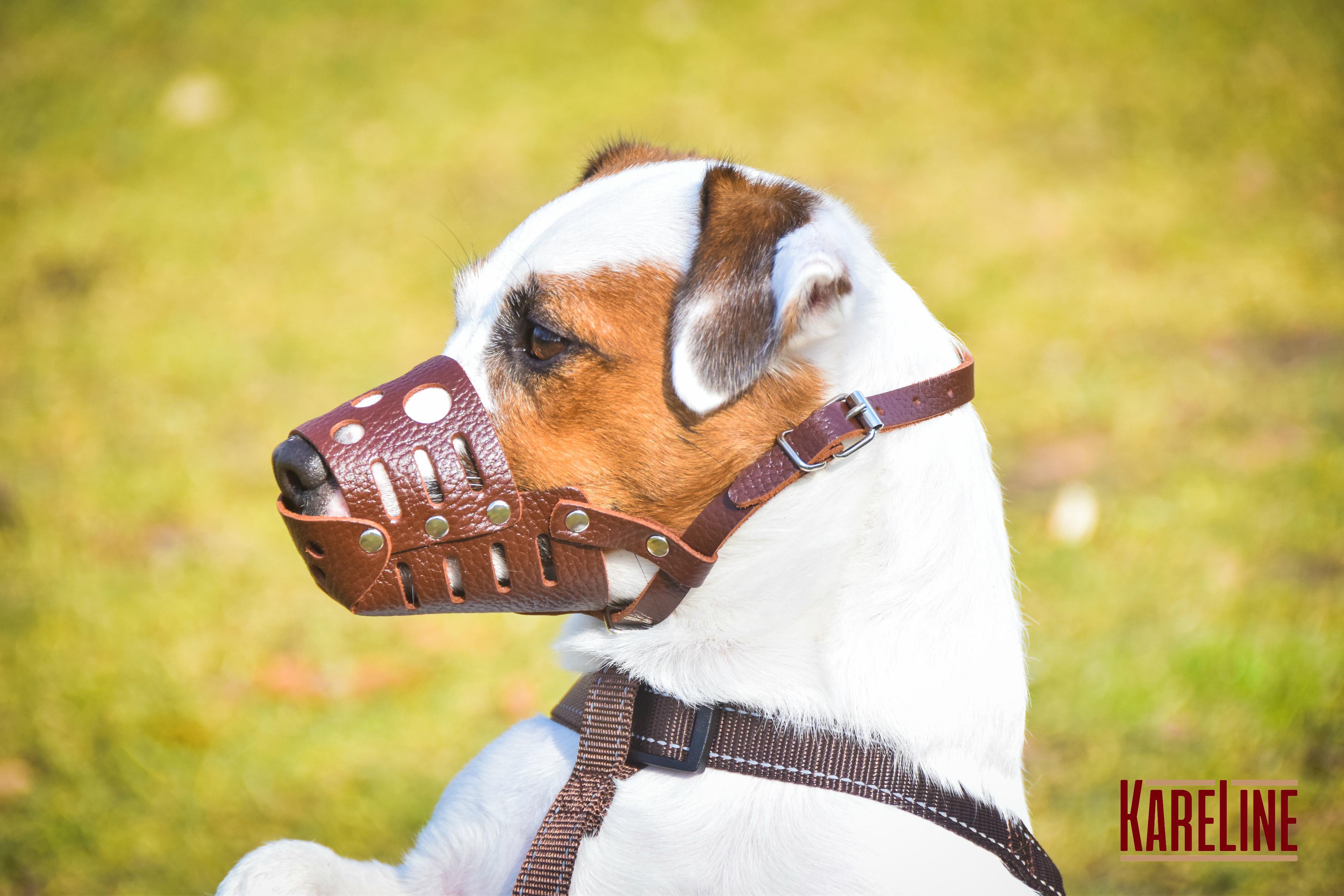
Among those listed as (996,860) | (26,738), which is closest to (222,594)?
(26,738)

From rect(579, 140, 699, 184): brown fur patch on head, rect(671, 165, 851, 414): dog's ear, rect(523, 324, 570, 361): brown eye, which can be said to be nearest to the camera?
rect(671, 165, 851, 414): dog's ear

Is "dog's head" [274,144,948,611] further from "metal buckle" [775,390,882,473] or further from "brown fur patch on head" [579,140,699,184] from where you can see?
"brown fur patch on head" [579,140,699,184]

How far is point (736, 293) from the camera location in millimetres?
1800

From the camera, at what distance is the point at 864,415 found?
1774 mm

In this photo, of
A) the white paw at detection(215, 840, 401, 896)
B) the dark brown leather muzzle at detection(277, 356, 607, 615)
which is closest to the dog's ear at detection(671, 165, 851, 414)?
the dark brown leather muzzle at detection(277, 356, 607, 615)

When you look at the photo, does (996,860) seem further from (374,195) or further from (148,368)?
(374,195)

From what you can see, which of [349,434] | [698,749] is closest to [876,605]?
[698,749]

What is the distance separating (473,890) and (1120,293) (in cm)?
546

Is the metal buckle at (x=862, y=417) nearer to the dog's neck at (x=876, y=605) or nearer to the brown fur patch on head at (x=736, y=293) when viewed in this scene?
the dog's neck at (x=876, y=605)

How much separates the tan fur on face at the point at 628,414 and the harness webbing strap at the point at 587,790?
0.33 m

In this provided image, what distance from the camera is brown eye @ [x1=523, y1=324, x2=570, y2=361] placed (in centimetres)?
189

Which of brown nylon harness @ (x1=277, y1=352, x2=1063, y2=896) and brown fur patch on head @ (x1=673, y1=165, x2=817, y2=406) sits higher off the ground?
brown fur patch on head @ (x1=673, y1=165, x2=817, y2=406)

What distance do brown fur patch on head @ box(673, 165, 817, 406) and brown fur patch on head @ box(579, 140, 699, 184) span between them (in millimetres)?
412

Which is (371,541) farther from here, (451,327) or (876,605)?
(451,327)
